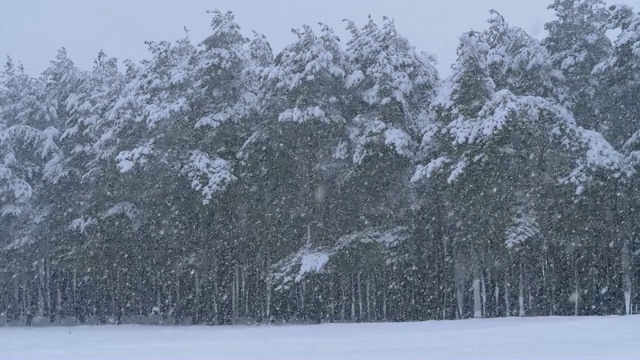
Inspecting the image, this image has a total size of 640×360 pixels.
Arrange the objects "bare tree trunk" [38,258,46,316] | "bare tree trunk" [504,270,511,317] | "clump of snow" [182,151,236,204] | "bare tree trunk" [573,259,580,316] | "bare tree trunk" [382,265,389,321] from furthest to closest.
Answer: "bare tree trunk" [38,258,46,316], "bare tree trunk" [504,270,511,317], "bare tree trunk" [382,265,389,321], "clump of snow" [182,151,236,204], "bare tree trunk" [573,259,580,316]

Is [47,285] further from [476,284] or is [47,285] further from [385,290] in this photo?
[476,284]

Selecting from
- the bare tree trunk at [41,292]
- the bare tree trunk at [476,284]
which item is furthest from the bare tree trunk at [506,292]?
the bare tree trunk at [41,292]

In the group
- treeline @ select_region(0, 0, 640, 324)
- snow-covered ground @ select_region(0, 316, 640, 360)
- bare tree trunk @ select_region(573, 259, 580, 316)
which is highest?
treeline @ select_region(0, 0, 640, 324)

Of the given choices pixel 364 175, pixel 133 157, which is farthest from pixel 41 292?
pixel 364 175

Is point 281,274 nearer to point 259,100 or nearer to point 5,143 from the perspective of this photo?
point 259,100

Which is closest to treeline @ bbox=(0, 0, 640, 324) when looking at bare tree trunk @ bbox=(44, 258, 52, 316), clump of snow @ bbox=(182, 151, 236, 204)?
clump of snow @ bbox=(182, 151, 236, 204)

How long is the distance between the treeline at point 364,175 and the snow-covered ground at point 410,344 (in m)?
6.06

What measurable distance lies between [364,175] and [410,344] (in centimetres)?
1165

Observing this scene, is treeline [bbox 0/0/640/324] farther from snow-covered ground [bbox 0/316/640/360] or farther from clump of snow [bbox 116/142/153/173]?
snow-covered ground [bbox 0/316/640/360]

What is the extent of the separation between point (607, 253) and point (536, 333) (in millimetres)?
11414

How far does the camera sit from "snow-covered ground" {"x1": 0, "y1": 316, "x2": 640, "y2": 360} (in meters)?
12.7

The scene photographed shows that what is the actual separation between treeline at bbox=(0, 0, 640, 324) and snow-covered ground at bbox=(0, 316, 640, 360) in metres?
6.06

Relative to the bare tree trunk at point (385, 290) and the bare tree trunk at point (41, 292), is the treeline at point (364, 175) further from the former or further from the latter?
the bare tree trunk at point (41, 292)

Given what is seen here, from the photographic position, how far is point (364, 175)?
26281 millimetres
